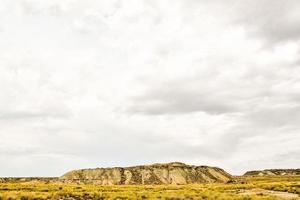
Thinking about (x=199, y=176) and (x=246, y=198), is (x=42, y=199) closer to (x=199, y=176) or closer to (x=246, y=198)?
(x=246, y=198)

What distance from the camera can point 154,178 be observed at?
18975 cm

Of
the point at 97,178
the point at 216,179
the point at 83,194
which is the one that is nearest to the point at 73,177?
the point at 97,178

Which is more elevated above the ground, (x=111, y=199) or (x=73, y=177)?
(x=73, y=177)

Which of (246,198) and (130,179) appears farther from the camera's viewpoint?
(130,179)

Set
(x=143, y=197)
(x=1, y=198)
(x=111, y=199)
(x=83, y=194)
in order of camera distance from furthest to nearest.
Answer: (x=83, y=194) < (x=143, y=197) < (x=111, y=199) < (x=1, y=198)

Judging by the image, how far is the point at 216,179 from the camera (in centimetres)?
19750

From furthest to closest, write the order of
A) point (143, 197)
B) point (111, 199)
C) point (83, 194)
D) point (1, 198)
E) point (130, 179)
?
point (130, 179) → point (83, 194) → point (143, 197) → point (111, 199) → point (1, 198)

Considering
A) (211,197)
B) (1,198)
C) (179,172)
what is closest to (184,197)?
(211,197)

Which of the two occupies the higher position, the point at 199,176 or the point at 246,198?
the point at 199,176

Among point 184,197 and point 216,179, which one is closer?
point 184,197

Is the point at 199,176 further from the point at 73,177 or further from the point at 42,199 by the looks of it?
the point at 42,199

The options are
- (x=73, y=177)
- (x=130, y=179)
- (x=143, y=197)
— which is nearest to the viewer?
(x=143, y=197)

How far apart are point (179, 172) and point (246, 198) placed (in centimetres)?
15704

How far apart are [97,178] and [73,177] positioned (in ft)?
44.0
